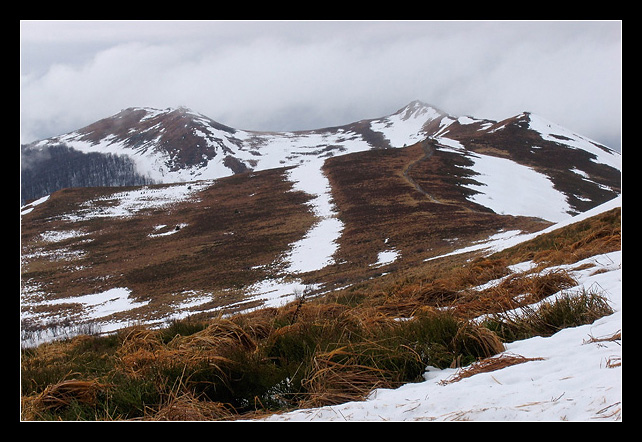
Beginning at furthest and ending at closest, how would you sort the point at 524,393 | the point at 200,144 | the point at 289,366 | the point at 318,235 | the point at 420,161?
1. the point at 200,144
2. the point at 420,161
3. the point at 318,235
4. the point at 289,366
5. the point at 524,393

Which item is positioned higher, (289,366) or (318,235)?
(289,366)

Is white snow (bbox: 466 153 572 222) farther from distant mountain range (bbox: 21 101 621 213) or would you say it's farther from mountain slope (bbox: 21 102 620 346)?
distant mountain range (bbox: 21 101 621 213)

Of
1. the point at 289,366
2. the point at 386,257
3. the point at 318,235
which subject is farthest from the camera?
the point at 318,235

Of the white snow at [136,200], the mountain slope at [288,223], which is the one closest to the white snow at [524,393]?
the mountain slope at [288,223]

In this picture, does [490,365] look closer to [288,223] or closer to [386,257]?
[386,257]

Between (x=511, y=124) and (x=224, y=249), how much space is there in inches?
2850

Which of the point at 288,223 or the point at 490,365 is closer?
the point at 490,365

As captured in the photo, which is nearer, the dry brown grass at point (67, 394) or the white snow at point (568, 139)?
the dry brown grass at point (67, 394)

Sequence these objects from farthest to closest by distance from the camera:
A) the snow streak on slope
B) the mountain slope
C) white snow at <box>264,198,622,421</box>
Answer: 1. the snow streak on slope
2. the mountain slope
3. white snow at <box>264,198,622,421</box>

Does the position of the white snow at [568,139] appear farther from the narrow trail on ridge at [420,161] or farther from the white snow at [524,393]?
the white snow at [524,393]

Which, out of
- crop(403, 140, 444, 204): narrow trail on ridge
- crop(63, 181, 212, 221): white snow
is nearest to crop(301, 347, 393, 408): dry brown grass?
crop(403, 140, 444, 204): narrow trail on ridge

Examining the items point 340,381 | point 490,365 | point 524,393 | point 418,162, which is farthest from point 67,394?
point 418,162

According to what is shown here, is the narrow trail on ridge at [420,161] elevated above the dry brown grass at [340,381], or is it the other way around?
the narrow trail on ridge at [420,161]

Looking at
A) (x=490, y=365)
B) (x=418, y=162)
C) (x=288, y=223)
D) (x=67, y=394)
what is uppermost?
(x=418, y=162)
